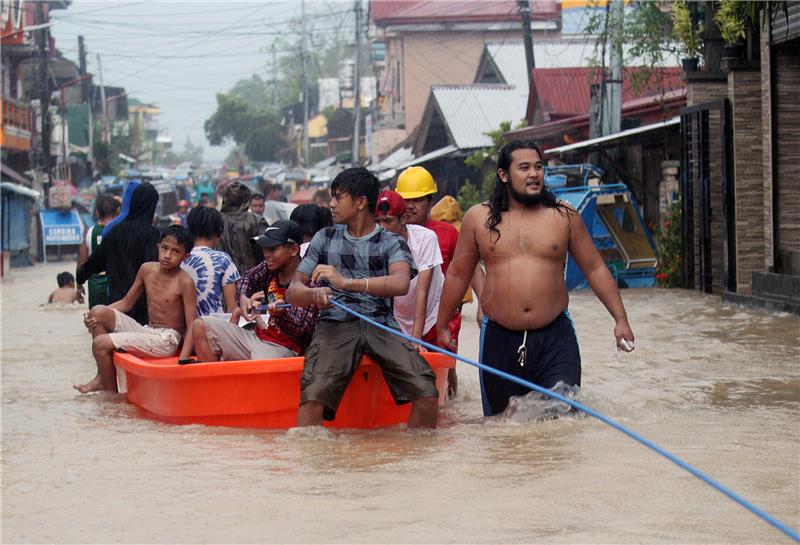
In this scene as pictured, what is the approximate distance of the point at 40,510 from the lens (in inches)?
226

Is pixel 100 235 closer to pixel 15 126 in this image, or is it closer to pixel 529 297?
pixel 529 297

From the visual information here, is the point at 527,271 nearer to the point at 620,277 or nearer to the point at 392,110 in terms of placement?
the point at 620,277

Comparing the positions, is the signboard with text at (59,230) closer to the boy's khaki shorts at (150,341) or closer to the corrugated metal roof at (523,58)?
the corrugated metal roof at (523,58)

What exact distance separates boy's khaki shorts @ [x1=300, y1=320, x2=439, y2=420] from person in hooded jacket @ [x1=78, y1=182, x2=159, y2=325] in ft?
9.68

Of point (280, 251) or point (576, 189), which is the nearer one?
point (280, 251)

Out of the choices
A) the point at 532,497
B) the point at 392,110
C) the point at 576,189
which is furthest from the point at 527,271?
the point at 392,110

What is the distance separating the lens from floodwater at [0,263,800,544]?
5.16 m

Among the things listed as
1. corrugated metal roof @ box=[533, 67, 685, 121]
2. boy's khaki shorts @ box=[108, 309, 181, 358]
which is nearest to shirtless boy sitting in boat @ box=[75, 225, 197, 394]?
boy's khaki shorts @ box=[108, 309, 181, 358]

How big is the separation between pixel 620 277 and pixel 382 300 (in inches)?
514

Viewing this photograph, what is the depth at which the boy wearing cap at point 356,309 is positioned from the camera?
22.2 feet

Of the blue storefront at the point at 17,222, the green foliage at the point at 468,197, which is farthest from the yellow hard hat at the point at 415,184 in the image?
the blue storefront at the point at 17,222

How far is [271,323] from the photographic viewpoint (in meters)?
7.59

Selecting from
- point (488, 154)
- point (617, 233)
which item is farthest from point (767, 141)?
point (488, 154)

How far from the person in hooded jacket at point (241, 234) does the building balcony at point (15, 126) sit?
91.9 ft
